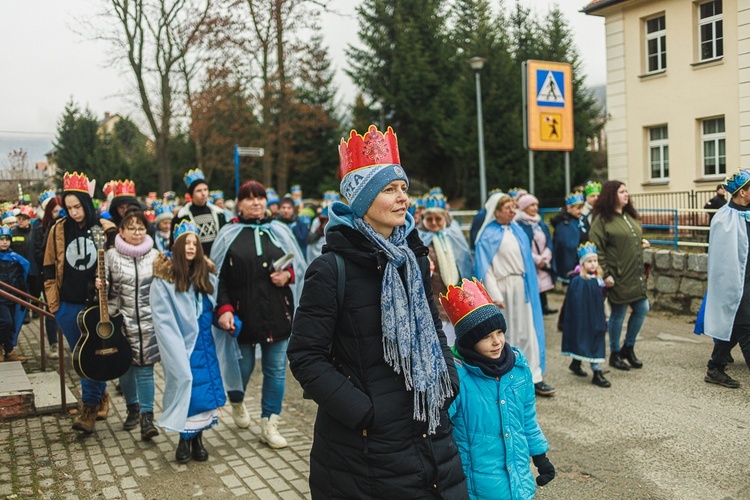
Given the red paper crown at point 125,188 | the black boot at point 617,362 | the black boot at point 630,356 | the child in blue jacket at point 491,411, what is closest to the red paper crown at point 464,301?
the child in blue jacket at point 491,411

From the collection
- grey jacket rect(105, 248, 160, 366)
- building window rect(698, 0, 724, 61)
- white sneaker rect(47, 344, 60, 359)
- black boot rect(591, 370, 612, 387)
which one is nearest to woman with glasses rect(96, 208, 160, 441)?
grey jacket rect(105, 248, 160, 366)

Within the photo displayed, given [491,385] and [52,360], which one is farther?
[52,360]

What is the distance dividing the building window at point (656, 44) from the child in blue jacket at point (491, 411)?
59.4 ft

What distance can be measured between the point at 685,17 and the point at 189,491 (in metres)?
17.5

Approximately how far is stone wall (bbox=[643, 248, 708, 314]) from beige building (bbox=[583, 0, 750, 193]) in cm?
401

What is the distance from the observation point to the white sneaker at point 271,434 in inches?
219

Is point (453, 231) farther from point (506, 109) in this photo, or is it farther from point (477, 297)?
point (506, 109)

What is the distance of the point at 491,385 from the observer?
3.37 m

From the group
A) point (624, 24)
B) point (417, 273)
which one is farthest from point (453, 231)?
point (624, 24)

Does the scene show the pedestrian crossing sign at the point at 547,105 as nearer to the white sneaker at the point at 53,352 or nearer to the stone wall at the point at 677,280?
the stone wall at the point at 677,280

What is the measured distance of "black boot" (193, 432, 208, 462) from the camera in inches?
210

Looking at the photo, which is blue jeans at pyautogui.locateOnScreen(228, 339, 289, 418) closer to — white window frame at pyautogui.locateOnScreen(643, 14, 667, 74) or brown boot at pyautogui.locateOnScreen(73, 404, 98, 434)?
brown boot at pyautogui.locateOnScreen(73, 404, 98, 434)

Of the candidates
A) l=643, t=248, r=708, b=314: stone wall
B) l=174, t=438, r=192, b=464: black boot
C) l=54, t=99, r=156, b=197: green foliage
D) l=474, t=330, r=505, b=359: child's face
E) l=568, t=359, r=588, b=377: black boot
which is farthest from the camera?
l=54, t=99, r=156, b=197: green foliage

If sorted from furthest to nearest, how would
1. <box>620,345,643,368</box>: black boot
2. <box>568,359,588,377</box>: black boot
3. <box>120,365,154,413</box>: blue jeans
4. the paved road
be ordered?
<box>620,345,643,368</box>: black boot, <box>568,359,588,377</box>: black boot, <box>120,365,154,413</box>: blue jeans, the paved road
